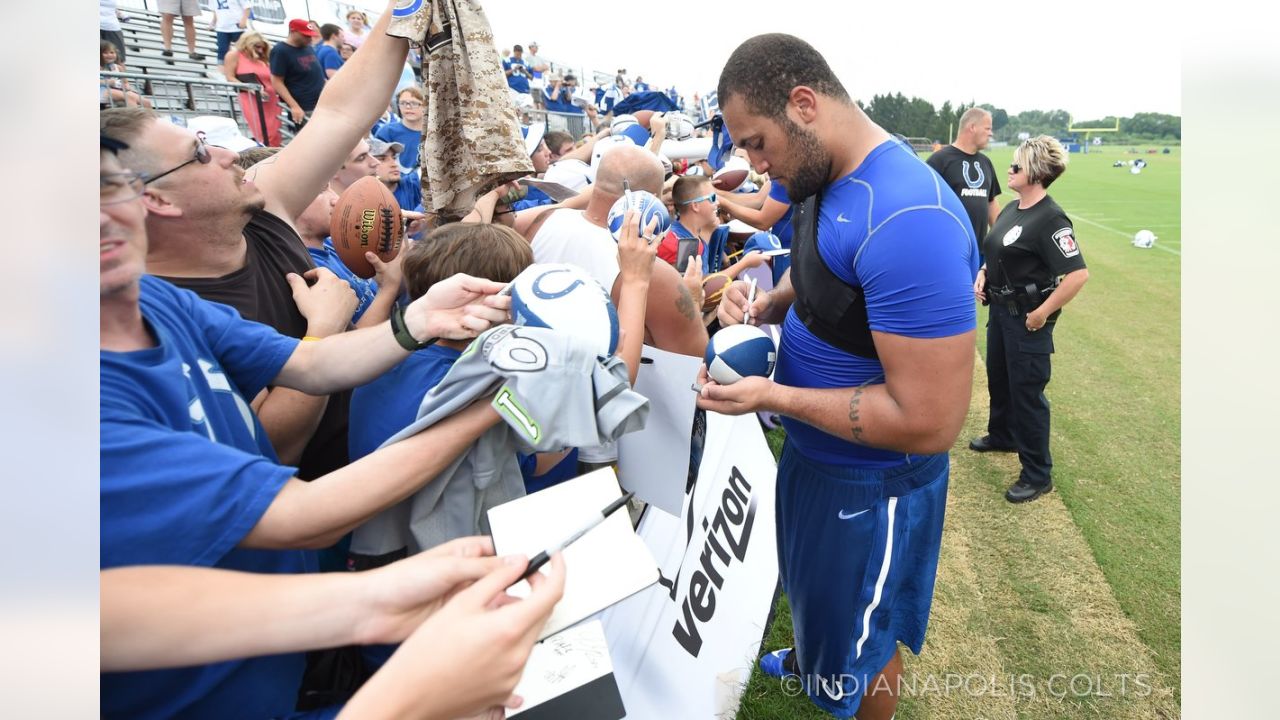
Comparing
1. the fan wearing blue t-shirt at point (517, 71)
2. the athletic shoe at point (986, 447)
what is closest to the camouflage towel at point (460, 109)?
the athletic shoe at point (986, 447)

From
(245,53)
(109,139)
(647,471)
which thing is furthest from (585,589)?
(245,53)

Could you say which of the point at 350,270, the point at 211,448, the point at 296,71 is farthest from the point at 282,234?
the point at 296,71

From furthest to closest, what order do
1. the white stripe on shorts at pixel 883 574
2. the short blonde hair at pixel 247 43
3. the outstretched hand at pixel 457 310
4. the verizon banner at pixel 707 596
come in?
the short blonde hair at pixel 247 43, the verizon banner at pixel 707 596, the white stripe on shorts at pixel 883 574, the outstretched hand at pixel 457 310

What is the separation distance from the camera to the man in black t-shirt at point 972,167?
6723 mm

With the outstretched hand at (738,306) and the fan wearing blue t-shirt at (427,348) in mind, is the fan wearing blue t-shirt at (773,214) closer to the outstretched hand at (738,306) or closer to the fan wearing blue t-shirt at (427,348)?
the outstretched hand at (738,306)

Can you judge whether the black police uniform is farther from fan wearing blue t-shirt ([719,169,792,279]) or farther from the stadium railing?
the stadium railing

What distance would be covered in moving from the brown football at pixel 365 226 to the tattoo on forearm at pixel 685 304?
3.80ft

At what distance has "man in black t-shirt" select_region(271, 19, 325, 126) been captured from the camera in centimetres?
887

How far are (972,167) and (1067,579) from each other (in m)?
4.30

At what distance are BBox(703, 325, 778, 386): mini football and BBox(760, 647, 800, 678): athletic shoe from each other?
1.54 meters

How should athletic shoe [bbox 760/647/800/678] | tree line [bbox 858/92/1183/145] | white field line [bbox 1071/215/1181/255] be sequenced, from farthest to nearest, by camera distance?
tree line [bbox 858/92/1183/145] < white field line [bbox 1071/215/1181/255] < athletic shoe [bbox 760/647/800/678]

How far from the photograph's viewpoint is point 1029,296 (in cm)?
491

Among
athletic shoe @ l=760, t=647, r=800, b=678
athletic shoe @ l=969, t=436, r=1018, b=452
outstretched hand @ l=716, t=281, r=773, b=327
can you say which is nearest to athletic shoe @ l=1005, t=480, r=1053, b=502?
athletic shoe @ l=969, t=436, r=1018, b=452

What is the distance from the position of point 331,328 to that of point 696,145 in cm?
612
